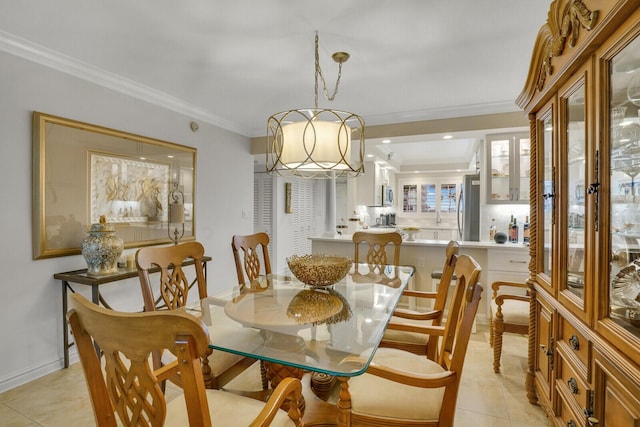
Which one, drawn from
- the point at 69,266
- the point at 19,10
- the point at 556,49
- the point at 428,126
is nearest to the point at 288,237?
the point at 428,126

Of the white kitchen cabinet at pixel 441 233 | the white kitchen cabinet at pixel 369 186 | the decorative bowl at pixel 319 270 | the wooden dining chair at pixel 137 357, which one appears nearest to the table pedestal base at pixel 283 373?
the decorative bowl at pixel 319 270

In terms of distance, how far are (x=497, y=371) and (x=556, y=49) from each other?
2228 millimetres

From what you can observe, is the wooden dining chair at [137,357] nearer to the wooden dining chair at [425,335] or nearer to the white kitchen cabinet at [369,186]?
the wooden dining chair at [425,335]

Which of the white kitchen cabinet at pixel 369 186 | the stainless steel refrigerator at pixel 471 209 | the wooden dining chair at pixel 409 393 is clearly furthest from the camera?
the white kitchen cabinet at pixel 369 186

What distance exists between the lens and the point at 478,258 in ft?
12.0

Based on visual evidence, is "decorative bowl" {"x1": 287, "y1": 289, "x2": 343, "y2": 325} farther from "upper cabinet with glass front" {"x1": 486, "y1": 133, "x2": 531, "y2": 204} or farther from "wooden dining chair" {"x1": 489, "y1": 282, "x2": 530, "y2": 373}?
"upper cabinet with glass front" {"x1": 486, "y1": 133, "x2": 531, "y2": 204}

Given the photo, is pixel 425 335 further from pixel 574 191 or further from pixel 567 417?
pixel 574 191

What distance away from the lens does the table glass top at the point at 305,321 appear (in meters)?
1.35

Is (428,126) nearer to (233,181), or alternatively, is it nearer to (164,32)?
(233,181)

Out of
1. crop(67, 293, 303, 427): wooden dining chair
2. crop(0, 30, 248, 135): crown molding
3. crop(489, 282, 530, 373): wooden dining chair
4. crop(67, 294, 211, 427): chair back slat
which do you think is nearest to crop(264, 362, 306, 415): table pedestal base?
crop(67, 293, 303, 427): wooden dining chair

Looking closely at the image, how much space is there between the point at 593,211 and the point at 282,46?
2.05 metres

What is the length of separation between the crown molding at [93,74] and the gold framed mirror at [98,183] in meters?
0.39

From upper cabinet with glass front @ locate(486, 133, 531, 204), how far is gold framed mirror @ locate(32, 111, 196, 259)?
11.4ft

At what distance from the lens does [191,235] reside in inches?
150
